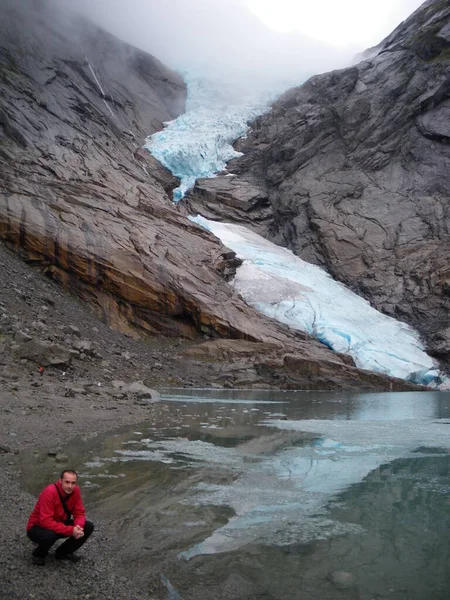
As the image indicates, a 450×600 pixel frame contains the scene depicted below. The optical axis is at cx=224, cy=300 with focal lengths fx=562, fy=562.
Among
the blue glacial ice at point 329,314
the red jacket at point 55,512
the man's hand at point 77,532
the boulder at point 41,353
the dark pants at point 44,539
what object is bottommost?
the dark pants at point 44,539

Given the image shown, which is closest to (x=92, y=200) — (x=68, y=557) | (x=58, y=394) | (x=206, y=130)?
(x=58, y=394)

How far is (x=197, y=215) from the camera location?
194 feet

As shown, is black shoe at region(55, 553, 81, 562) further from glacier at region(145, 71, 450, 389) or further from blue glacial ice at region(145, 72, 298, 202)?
blue glacial ice at region(145, 72, 298, 202)

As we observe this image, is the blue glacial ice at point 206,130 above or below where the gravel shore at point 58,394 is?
above

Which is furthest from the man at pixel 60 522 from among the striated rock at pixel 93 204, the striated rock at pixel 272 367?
the striated rock at pixel 93 204

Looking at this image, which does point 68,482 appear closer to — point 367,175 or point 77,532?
point 77,532

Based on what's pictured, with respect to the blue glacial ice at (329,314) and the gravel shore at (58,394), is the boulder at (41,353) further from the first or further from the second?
the blue glacial ice at (329,314)

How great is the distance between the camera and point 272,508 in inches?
293

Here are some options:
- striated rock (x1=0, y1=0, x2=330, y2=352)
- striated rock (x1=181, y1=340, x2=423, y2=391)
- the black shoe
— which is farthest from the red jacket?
striated rock (x1=0, y1=0, x2=330, y2=352)

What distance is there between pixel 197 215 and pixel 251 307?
20.8 meters

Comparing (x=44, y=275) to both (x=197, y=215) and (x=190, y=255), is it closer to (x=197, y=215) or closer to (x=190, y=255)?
(x=190, y=255)

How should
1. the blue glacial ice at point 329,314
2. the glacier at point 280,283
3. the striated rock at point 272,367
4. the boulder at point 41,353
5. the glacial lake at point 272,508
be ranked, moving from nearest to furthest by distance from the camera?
the glacial lake at point 272,508 → the boulder at point 41,353 → the striated rock at point 272,367 → the blue glacial ice at point 329,314 → the glacier at point 280,283

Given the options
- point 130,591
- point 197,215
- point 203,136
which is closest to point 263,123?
point 203,136

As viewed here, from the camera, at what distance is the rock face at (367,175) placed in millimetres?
53188
